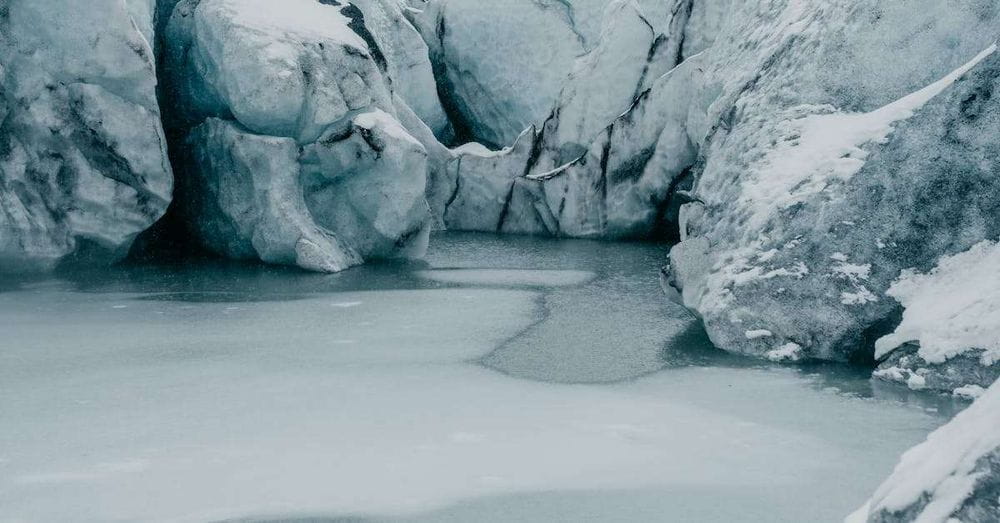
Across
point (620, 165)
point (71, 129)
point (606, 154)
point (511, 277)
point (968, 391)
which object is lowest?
point (511, 277)

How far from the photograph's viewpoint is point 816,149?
5.31 metres

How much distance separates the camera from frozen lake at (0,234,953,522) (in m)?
3.06

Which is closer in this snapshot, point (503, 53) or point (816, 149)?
point (816, 149)

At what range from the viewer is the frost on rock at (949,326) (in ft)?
13.5

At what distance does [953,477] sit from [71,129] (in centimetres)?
748

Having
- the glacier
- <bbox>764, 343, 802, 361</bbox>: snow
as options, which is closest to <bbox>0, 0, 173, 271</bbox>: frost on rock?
the glacier

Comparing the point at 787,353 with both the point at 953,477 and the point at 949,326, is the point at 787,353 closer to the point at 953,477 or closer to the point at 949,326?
the point at 949,326

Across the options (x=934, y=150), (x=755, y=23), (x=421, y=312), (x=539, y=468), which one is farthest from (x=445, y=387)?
(x=755, y=23)

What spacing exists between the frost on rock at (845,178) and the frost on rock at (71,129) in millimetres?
4596

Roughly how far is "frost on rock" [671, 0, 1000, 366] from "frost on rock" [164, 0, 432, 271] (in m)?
3.58

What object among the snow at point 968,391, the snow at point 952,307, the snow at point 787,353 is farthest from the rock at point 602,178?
the snow at point 968,391

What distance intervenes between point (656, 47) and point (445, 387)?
8.00 meters

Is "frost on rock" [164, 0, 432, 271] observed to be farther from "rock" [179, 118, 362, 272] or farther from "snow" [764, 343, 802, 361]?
"snow" [764, 343, 802, 361]

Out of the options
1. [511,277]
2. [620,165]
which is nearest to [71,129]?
[511,277]
